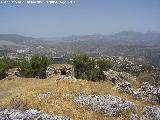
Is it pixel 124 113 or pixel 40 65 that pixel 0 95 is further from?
pixel 40 65

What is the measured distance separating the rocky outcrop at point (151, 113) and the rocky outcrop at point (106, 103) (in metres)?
1.87

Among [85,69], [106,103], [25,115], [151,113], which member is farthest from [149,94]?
[85,69]

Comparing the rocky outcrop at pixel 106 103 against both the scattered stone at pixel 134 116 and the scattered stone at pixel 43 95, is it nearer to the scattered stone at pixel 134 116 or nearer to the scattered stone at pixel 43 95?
the scattered stone at pixel 134 116

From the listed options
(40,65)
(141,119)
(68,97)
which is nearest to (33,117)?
(68,97)

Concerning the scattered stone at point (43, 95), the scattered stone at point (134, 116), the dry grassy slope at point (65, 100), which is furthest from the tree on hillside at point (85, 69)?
the scattered stone at point (134, 116)

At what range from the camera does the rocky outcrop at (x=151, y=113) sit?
44.3 metres

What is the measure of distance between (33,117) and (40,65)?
5646cm

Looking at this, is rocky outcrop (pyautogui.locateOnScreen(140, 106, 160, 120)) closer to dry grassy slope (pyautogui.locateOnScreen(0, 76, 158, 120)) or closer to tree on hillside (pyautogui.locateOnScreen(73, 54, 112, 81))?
dry grassy slope (pyautogui.locateOnScreen(0, 76, 158, 120))

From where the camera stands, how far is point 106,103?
46281 millimetres

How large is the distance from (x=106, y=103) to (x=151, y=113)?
6.76 m

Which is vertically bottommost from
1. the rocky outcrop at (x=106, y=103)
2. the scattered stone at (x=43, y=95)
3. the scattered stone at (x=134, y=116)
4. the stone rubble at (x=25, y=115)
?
the scattered stone at (x=134, y=116)

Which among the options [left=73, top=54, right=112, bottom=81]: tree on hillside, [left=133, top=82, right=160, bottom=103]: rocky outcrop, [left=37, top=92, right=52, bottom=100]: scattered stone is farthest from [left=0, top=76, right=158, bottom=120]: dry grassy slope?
[left=73, top=54, right=112, bottom=81]: tree on hillside

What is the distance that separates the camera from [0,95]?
57250mm

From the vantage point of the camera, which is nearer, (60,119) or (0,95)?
(60,119)
